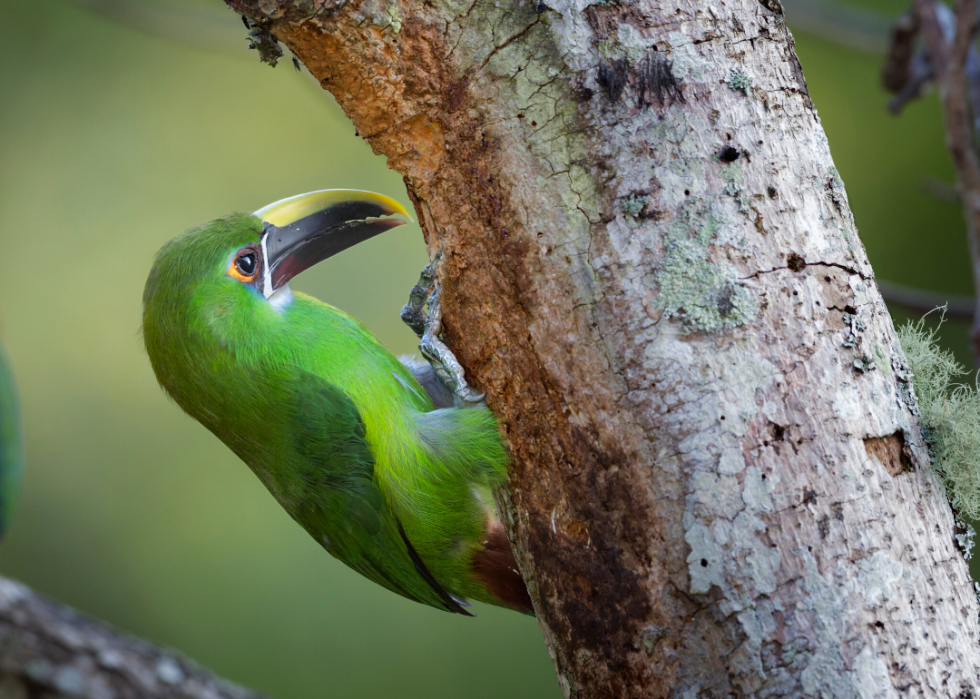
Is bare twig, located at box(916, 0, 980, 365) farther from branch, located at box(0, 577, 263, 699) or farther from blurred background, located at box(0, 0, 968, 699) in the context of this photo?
blurred background, located at box(0, 0, 968, 699)

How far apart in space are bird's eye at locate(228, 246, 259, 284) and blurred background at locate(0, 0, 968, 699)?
114 inches

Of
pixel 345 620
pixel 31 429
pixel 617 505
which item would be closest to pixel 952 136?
pixel 617 505

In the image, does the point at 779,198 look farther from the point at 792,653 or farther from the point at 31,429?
the point at 31,429

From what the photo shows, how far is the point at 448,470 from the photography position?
172 cm

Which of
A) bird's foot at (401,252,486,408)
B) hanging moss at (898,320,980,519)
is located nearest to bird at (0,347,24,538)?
bird's foot at (401,252,486,408)

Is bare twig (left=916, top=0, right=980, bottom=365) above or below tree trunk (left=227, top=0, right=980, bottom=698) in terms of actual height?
above

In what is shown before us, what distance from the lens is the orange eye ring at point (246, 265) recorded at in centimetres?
187

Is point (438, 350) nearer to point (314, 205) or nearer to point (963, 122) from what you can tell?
point (314, 205)

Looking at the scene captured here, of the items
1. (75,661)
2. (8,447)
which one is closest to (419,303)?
(75,661)

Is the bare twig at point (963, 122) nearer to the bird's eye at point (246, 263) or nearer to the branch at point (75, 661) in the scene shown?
the bird's eye at point (246, 263)

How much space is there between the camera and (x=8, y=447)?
212 cm

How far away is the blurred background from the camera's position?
4.72m

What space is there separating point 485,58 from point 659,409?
60 cm

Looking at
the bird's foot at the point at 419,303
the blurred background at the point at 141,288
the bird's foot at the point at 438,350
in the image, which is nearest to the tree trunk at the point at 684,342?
the bird's foot at the point at 438,350
